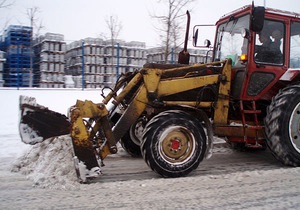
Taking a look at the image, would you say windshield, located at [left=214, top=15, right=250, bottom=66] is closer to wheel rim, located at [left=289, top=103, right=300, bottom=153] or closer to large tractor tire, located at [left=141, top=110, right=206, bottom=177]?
wheel rim, located at [left=289, top=103, right=300, bottom=153]

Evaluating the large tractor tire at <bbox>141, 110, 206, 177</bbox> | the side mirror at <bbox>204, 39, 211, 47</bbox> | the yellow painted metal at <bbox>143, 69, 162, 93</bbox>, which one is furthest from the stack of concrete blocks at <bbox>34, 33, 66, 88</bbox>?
the large tractor tire at <bbox>141, 110, 206, 177</bbox>

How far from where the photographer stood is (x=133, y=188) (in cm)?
396

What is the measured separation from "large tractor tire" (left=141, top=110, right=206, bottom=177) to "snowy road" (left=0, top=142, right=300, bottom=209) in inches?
7.2

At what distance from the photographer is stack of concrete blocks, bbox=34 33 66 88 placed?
17.7 metres

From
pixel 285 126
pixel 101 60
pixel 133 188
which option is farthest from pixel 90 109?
pixel 101 60

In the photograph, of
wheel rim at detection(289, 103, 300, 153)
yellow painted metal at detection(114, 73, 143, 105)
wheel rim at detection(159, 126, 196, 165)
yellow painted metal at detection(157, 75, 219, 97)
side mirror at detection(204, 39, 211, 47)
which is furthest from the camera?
side mirror at detection(204, 39, 211, 47)

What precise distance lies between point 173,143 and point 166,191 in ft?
2.73

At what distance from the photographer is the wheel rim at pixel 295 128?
195 inches

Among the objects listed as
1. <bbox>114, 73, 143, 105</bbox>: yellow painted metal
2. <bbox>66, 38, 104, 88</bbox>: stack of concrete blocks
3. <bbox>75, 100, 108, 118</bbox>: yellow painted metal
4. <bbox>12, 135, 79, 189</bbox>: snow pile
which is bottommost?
<bbox>12, 135, 79, 189</bbox>: snow pile

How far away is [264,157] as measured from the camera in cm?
594

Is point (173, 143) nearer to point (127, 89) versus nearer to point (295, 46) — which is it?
point (127, 89)

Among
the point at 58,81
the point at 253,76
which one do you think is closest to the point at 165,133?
the point at 253,76

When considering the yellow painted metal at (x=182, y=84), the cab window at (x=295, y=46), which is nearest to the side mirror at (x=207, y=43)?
the yellow painted metal at (x=182, y=84)

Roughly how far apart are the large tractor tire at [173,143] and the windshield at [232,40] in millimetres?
1713
